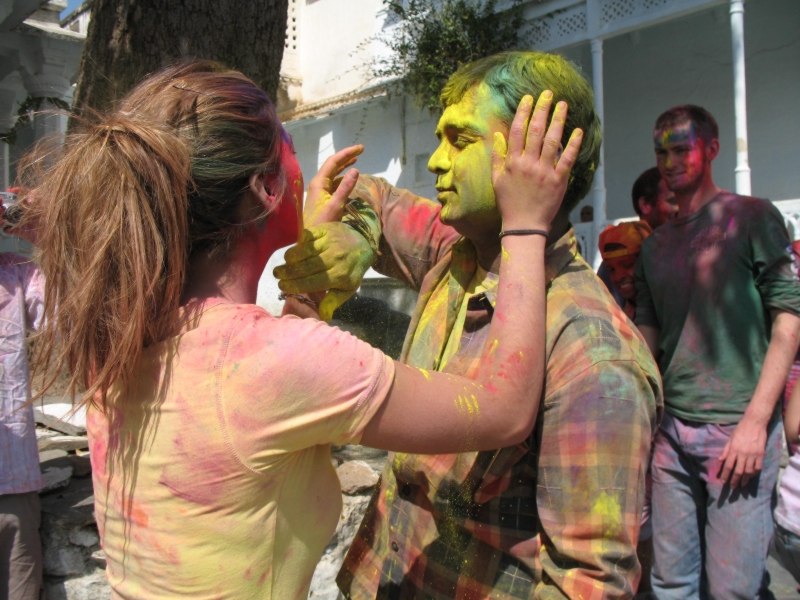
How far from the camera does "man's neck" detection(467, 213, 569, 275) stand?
61.8 inches

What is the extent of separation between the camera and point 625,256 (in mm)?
3500

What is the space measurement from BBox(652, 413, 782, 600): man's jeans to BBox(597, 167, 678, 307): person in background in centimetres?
105

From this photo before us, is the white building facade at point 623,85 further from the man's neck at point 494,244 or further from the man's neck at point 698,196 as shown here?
the man's neck at point 494,244

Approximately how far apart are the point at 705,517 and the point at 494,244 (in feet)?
6.50

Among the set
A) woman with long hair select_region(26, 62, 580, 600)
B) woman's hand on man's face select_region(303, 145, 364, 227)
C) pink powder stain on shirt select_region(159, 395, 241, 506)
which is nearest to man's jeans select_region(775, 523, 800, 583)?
woman with long hair select_region(26, 62, 580, 600)

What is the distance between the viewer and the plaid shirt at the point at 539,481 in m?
1.26

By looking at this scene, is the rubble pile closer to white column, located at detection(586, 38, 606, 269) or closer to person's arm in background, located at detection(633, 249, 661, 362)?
person's arm in background, located at detection(633, 249, 661, 362)

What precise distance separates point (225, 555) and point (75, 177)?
708 mm

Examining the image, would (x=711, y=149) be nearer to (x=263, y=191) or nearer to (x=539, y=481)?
(x=539, y=481)

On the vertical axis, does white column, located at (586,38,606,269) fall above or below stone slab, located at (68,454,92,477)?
above

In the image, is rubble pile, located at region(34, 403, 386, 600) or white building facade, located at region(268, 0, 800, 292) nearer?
rubble pile, located at region(34, 403, 386, 600)

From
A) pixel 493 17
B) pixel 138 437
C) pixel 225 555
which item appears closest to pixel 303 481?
pixel 225 555

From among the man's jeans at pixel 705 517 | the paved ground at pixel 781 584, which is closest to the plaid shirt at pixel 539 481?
the man's jeans at pixel 705 517

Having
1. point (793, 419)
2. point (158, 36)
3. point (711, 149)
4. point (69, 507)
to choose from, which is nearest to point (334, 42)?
point (158, 36)
